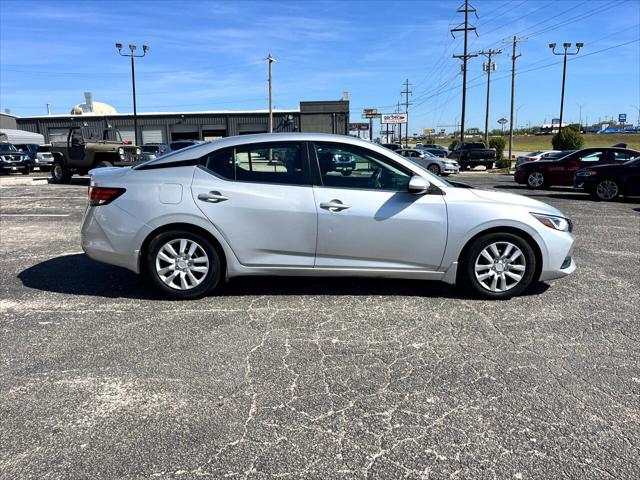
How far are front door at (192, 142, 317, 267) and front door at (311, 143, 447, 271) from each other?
16 centimetres

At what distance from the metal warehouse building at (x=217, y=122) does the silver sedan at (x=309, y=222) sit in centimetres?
4928

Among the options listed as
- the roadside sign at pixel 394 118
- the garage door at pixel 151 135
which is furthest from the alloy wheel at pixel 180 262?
the roadside sign at pixel 394 118

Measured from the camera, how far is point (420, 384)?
335 centimetres

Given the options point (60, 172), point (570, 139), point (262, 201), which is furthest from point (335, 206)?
point (570, 139)

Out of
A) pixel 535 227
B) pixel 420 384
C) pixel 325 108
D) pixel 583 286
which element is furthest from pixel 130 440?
pixel 325 108

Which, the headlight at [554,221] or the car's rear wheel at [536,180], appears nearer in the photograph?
the headlight at [554,221]

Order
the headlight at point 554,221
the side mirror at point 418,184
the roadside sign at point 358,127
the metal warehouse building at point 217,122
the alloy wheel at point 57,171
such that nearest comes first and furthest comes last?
the side mirror at point 418,184
the headlight at point 554,221
the alloy wheel at point 57,171
the metal warehouse building at point 217,122
the roadside sign at point 358,127

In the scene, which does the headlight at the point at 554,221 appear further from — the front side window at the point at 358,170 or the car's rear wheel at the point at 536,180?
the car's rear wheel at the point at 536,180

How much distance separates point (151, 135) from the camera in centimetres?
5550

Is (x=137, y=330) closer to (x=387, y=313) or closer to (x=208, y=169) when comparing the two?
(x=208, y=169)

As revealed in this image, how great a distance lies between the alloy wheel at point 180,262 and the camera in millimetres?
4895

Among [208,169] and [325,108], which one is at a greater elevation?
[325,108]

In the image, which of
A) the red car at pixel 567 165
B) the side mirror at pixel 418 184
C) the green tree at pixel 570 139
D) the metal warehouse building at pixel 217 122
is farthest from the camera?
the metal warehouse building at pixel 217 122

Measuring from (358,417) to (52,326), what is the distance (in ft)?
9.53
